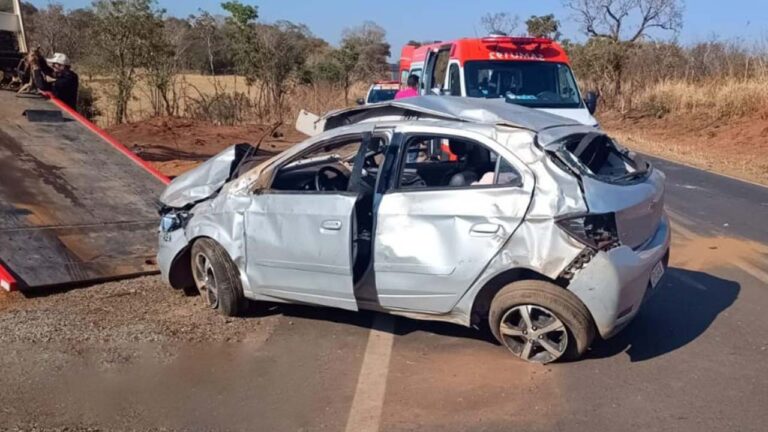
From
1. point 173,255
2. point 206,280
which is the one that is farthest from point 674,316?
point 173,255

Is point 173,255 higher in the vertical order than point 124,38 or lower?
lower

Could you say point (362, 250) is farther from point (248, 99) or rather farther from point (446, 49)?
point (248, 99)

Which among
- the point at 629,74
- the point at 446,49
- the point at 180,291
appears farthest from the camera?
the point at 629,74

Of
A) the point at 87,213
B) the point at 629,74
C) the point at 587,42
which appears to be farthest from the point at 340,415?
the point at 587,42

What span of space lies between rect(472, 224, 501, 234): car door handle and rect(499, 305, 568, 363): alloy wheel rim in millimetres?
501

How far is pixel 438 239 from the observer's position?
5.14 m

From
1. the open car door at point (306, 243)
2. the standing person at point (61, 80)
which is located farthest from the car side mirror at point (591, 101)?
the standing person at point (61, 80)

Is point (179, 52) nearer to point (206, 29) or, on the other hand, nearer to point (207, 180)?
point (206, 29)

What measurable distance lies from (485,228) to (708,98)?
914 inches

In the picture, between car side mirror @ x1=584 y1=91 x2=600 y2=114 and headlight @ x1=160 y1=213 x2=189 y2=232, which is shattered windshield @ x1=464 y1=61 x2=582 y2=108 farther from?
headlight @ x1=160 y1=213 x2=189 y2=232

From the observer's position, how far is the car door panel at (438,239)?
16.4ft

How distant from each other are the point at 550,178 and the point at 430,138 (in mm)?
975

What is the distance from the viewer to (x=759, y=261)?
25.8 ft

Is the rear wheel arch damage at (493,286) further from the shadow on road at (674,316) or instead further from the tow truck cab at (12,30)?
the tow truck cab at (12,30)
